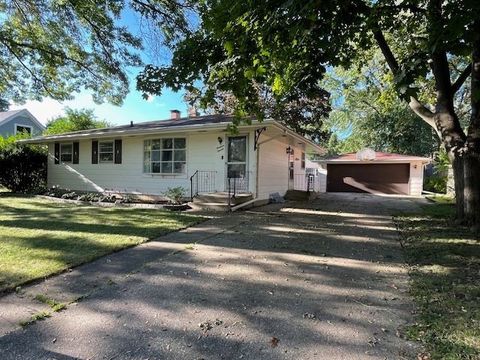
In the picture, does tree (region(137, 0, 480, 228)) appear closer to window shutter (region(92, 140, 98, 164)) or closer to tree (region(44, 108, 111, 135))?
window shutter (region(92, 140, 98, 164))

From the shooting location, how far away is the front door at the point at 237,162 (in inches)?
487

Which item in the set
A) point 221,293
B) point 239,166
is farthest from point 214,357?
point 239,166

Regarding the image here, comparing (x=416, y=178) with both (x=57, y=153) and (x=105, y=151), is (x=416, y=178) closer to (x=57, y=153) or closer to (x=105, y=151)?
(x=105, y=151)

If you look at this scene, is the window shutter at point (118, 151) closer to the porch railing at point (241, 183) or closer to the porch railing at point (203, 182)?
the porch railing at point (203, 182)

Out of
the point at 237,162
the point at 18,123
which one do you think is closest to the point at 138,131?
the point at 237,162

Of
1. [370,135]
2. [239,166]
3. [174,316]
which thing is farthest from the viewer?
[370,135]

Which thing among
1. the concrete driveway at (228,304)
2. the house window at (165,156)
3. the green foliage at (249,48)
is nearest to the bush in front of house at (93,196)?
the house window at (165,156)

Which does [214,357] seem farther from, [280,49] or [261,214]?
[261,214]

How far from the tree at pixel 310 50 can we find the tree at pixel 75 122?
24193mm

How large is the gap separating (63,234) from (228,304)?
449 centimetres

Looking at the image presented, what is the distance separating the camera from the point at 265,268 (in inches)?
194

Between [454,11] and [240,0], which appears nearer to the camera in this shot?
Answer: [454,11]

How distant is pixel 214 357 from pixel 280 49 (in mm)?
4347

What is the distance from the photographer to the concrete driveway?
9.14ft
